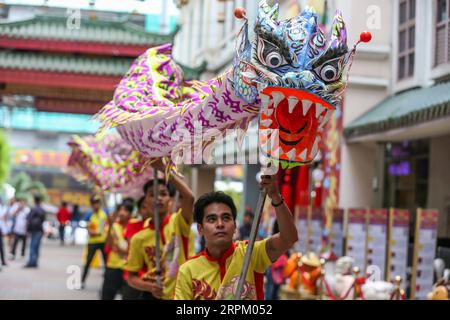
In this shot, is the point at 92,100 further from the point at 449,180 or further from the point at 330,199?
the point at 449,180

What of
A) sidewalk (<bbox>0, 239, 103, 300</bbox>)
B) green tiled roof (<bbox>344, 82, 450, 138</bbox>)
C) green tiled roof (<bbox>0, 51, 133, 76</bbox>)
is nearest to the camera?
green tiled roof (<bbox>344, 82, 450, 138</bbox>)

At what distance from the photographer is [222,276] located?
466 cm

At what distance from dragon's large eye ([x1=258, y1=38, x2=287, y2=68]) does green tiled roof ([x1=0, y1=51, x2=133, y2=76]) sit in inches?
682

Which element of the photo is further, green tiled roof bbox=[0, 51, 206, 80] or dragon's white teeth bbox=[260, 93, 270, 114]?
green tiled roof bbox=[0, 51, 206, 80]

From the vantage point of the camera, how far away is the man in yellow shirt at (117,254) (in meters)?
9.61

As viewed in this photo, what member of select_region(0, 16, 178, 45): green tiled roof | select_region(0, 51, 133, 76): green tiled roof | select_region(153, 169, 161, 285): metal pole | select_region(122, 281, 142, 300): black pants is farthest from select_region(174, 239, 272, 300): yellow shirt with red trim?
select_region(0, 51, 133, 76): green tiled roof

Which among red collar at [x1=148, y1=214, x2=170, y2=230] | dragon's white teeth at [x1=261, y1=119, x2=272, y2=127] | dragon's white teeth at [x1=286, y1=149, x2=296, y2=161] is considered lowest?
red collar at [x1=148, y1=214, x2=170, y2=230]

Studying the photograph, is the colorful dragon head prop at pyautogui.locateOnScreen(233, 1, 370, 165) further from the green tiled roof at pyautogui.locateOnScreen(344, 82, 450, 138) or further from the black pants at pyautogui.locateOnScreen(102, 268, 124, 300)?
the green tiled roof at pyautogui.locateOnScreen(344, 82, 450, 138)

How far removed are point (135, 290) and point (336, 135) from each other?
343 inches

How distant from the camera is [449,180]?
42.5 ft

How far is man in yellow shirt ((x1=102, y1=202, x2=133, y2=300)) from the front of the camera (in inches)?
378

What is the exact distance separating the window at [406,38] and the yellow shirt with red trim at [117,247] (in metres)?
5.10
